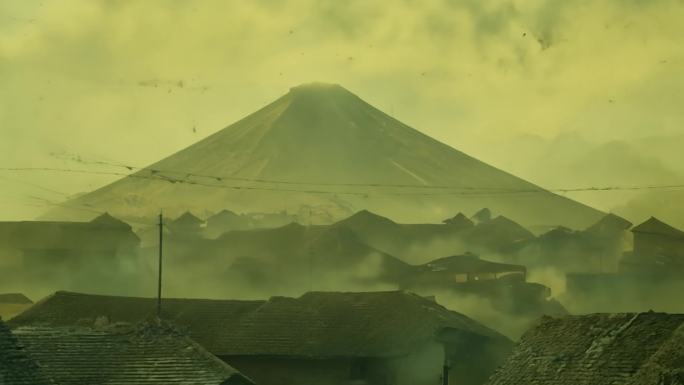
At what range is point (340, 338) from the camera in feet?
154

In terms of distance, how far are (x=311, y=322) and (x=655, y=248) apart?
68169mm

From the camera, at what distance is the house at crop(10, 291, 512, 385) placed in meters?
45.6

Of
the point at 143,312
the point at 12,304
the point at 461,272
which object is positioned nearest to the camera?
the point at 143,312

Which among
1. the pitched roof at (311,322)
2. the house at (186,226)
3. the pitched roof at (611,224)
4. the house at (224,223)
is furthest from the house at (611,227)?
the pitched roof at (311,322)

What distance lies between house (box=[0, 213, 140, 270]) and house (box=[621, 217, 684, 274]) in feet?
141

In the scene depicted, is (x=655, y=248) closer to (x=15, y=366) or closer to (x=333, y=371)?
(x=333, y=371)

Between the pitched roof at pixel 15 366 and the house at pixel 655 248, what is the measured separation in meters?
86.7

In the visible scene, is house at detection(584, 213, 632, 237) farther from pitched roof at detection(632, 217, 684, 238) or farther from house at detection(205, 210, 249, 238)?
house at detection(205, 210, 249, 238)

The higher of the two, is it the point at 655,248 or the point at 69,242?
the point at 69,242

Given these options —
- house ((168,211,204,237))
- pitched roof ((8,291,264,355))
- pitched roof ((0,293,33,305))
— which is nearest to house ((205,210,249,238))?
house ((168,211,204,237))

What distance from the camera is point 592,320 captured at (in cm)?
3419

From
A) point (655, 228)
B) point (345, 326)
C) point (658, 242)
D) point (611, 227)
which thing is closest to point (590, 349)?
point (345, 326)

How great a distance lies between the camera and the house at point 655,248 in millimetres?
108188

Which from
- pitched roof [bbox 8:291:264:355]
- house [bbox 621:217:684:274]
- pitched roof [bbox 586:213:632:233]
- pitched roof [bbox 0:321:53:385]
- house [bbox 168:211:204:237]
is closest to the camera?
pitched roof [bbox 0:321:53:385]
